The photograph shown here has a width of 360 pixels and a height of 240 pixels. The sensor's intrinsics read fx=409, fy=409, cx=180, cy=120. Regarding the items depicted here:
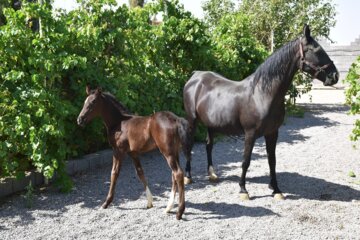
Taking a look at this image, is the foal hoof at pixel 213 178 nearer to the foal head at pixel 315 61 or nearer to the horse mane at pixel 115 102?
the horse mane at pixel 115 102

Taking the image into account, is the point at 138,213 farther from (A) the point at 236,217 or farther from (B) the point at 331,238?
(B) the point at 331,238

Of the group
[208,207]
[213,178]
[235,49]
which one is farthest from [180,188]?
[235,49]

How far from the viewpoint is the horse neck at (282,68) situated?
537cm

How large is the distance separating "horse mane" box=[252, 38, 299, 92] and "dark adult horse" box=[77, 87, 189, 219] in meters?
1.45

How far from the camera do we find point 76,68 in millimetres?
6414

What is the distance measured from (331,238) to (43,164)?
3707mm

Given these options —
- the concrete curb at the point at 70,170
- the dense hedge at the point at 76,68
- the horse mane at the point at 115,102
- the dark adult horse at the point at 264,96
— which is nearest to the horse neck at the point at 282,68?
the dark adult horse at the point at 264,96

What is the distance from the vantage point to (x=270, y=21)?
61.9 feet

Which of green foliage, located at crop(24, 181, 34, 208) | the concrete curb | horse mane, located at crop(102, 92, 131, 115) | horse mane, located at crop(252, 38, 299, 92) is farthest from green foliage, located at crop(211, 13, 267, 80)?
green foliage, located at crop(24, 181, 34, 208)

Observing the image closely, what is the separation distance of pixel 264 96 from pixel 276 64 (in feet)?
1.51

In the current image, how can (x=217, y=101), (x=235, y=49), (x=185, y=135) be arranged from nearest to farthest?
(x=185, y=135), (x=217, y=101), (x=235, y=49)

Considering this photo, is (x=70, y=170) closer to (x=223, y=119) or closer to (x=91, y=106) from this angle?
(x=91, y=106)

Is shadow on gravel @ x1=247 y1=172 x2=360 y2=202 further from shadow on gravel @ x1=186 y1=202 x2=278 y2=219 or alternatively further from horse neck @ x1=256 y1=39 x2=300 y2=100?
horse neck @ x1=256 y1=39 x2=300 y2=100

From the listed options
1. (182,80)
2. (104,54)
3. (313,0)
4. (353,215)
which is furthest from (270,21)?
(353,215)
